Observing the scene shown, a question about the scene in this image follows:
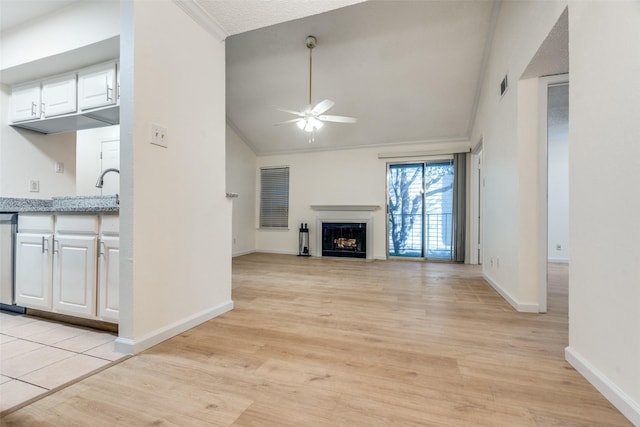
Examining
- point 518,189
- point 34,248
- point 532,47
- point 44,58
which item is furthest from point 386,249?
point 44,58

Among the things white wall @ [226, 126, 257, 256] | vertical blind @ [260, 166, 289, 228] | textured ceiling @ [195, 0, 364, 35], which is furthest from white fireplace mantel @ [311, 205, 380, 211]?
textured ceiling @ [195, 0, 364, 35]

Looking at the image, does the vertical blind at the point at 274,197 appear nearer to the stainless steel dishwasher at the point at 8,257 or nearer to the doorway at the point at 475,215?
the doorway at the point at 475,215

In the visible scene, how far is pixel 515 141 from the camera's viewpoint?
8.07ft

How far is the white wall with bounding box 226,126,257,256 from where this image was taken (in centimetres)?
578

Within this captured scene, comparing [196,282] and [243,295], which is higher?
[196,282]

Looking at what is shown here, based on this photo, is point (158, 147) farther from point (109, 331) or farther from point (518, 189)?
point (518, 189)

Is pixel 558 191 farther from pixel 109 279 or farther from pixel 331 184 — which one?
pixel 109 279

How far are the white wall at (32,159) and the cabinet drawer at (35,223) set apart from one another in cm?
91

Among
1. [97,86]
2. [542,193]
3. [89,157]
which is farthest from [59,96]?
[542,193]

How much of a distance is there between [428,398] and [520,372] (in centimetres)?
62

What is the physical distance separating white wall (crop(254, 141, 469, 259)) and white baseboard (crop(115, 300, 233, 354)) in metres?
4.00

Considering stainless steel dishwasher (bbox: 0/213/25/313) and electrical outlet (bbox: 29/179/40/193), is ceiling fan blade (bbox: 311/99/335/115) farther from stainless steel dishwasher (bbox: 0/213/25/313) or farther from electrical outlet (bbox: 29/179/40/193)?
electrical outlet (bbox: 29/179/40/193)

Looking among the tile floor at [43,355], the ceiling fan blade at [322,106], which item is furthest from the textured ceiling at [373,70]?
the tile floor at [43,355]

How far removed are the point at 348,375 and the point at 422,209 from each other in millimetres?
4653
